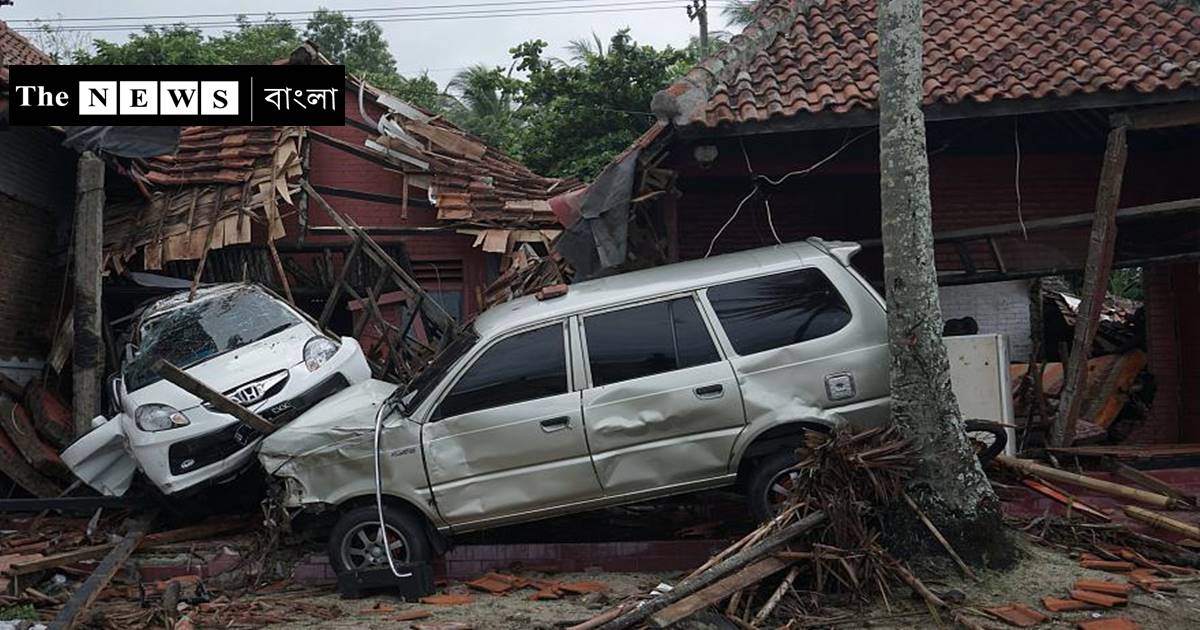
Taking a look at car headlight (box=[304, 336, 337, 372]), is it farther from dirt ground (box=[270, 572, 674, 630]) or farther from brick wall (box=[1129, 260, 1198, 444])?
brick wall (box=[1129, 260, 1198, 444])

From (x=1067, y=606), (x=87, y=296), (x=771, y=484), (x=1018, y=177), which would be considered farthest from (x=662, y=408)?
(x=87, y=296)

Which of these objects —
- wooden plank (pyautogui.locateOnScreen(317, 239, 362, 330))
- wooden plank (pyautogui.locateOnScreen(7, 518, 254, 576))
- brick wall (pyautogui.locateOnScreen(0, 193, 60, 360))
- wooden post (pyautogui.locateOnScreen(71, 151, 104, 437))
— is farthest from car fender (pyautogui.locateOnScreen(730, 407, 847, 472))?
brick wall (pyautogui.locateOnScreen(0, 193, 60, 360))

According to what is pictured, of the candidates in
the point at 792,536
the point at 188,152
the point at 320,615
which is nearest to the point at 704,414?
the point at 792,536

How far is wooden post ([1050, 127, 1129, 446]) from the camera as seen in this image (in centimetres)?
827

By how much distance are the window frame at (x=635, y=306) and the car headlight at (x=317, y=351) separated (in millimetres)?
3040

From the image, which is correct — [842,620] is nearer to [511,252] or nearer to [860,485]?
[860,485]

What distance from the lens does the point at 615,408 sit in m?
6.94

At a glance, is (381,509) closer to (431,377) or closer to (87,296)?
(431,377)

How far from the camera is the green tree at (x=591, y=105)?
805 inches

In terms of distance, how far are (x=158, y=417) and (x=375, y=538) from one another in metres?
2.65

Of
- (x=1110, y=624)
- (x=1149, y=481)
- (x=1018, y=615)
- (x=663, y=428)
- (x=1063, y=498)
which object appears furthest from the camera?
(x=1149, y=481)

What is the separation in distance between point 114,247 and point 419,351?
13.5 ft

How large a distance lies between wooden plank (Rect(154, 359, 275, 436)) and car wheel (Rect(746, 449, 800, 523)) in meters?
3.71

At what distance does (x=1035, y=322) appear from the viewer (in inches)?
423
